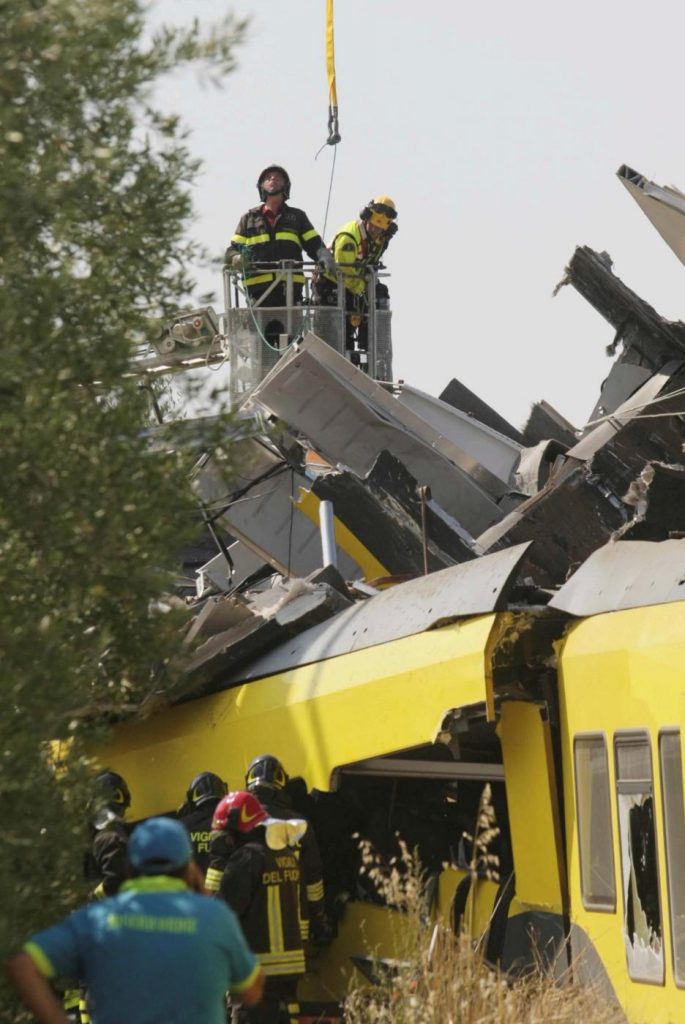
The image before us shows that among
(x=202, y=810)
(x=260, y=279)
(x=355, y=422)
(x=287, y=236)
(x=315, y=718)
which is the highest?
(x=287, y=236)

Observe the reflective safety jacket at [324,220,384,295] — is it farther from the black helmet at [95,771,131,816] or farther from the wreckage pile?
the black helmet at [95,771,131,816]

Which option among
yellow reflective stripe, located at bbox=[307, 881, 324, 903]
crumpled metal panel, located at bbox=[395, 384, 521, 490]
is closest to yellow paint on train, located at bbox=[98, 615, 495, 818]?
yellow reflective stripe, located at bbox=[307, 881, 324, 903]

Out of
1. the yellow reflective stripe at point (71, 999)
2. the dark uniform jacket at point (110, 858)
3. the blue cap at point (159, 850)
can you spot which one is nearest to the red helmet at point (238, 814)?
the dark uniform jacket at point (110, 858)

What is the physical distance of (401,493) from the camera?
1916cm

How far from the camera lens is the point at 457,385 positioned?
26891mm

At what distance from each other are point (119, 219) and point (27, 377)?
80cm

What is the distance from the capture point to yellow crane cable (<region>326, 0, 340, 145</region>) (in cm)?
2842

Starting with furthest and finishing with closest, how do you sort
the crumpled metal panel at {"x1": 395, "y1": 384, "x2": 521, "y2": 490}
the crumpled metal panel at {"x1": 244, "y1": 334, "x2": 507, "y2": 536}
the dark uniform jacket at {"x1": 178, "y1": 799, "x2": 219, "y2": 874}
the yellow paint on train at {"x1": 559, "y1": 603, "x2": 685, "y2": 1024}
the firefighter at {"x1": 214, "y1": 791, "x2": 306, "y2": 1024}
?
the crumpled metal panel at {"x1": 395, "y1": 384, "x2": 521, "y2": 490}, the crumpled metal panel at {"x1": 244, "y1": 334, "x2": 507, "y2": 536}, the dark uniform jacket at {"x1": 178, "y1": 799, "x2": 219, "y2": 874}, the firefighter at {"x1": 214, "y1": 791, "x2": 306, "y2": 1024}, the yellow paint on train at {"x1": 559, "y1": 603, "x2": 685, "y2": 1024}

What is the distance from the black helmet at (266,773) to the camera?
1092 centimetres

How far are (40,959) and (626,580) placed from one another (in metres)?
4.89

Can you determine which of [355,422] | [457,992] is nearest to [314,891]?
[457,992]

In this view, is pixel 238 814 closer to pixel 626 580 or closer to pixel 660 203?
pixel 626 580

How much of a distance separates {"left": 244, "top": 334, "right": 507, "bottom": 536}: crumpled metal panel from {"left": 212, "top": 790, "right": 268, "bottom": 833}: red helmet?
1110cm

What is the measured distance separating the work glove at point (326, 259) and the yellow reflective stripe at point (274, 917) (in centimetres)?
1516
